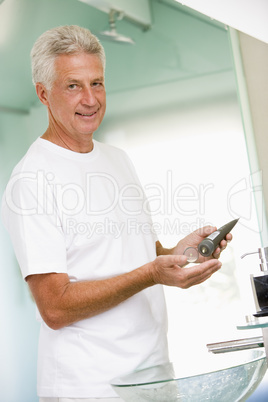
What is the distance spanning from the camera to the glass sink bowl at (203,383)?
84cm

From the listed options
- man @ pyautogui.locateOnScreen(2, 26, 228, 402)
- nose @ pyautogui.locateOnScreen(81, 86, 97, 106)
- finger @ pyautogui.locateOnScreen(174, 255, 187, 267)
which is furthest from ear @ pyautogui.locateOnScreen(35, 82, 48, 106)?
finger @ pyautogui.locateOnScreen(174, 255, 187, 267)

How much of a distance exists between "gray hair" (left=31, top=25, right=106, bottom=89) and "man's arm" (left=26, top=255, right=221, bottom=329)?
455 millimetres

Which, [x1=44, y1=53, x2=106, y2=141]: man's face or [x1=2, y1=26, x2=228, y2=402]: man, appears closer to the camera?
[x1=2, y1=26, x2=228, y2=402]: man

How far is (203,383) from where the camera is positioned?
2.79 ft

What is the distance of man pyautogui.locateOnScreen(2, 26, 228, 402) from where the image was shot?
1031mm

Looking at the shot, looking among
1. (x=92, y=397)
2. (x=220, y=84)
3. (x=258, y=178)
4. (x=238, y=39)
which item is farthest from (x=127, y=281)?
(x=220, y=84)

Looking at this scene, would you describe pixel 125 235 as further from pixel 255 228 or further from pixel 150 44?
pixel 150 44

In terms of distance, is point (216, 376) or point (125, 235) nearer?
point (216, 376)

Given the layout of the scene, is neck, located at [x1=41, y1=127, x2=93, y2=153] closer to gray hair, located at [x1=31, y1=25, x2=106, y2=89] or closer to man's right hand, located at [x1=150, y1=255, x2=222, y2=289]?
gray hair, located at [x1=31, y1=25, x2=106, y2=89]

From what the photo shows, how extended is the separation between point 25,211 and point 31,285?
0.47ft

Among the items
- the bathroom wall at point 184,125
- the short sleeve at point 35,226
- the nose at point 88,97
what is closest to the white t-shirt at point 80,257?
the short sleeve at point 35,226

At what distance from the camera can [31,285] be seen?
108 centimetres

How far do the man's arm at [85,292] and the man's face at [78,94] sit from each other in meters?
0.34

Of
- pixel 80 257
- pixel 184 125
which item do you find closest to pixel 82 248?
pixel 80 257
